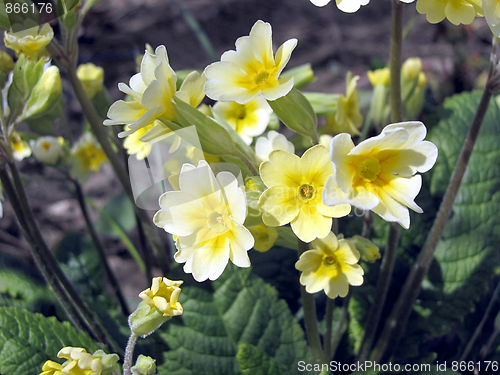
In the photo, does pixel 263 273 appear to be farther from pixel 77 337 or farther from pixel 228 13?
pixel 228 13

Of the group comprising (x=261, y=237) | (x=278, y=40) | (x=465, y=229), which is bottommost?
(x=465, y=229)

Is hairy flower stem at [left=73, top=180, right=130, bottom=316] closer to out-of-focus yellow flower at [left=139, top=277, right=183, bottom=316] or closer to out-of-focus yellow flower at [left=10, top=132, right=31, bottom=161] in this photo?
out-of-focus yellow flower at [left=10, top=132, right=31, bottom=161]

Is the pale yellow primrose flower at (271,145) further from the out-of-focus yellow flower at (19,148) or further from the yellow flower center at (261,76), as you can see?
the out-of-focus yellow flower at (19,148)


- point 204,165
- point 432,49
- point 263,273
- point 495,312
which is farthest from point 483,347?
point 432,49

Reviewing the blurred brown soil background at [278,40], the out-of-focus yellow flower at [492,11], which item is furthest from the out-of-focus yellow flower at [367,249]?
the blurred brown soil background at [278,40]

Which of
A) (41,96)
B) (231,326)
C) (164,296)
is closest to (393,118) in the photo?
(164,296)

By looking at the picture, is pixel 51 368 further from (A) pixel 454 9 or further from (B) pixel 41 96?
(A) pixel 454 9
